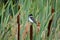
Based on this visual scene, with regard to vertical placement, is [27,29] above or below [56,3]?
below

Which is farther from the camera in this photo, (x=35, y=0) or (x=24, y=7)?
(x=35, y=0)

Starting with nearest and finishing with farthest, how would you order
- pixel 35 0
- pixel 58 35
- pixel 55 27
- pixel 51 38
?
pixel 51 38
pixel 55 27
pixel 58 35
pixel 35 0

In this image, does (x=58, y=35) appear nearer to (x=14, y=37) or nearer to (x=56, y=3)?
(x=56, y=3)

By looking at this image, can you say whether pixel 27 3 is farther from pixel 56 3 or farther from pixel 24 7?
pixel 56 3

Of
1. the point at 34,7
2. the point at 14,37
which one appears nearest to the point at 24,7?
the point at 34,7

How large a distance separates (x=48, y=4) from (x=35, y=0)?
0.29 meters

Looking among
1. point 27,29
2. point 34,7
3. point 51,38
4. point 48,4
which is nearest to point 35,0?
point 34,7

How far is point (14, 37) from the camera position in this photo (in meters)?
2.08

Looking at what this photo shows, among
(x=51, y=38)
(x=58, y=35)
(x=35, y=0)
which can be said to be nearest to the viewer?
(x=51, y=38)

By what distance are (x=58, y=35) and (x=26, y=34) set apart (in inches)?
12.8

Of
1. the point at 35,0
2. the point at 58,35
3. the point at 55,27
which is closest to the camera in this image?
the point at 55,27

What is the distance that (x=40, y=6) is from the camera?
1.96 metres

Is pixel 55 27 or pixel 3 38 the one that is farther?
pixel 3 38

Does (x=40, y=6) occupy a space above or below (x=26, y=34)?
above
